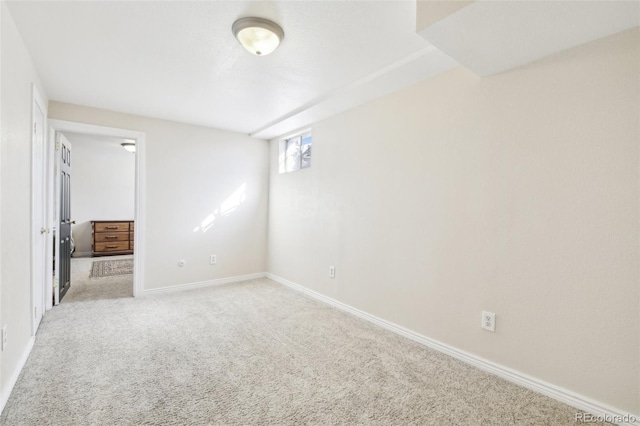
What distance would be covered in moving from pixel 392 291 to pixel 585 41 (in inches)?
87.0

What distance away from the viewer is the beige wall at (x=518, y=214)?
65.3 inches

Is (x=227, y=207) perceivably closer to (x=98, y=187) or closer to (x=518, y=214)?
(x=518, y=214)

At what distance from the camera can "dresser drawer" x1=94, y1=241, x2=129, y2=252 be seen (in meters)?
6.75

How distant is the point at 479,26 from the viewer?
1.60 metres

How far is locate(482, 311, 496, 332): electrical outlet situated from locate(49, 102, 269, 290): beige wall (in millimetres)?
3416

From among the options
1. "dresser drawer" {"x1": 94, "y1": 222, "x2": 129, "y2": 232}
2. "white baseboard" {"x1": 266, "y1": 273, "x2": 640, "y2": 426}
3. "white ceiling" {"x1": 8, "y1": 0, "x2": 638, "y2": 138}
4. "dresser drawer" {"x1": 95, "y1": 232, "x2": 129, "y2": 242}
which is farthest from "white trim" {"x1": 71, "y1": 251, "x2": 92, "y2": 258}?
"white baseboard" {"x1": 266, "y1": 273, "x2": 640, "y2": 426}

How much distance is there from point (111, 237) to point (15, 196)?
5639mm

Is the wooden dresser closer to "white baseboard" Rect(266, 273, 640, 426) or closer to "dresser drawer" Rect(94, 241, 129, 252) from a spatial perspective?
"dresser drawer" Rect(94, 241, 129, 252)

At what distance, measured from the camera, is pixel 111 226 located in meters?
6.88

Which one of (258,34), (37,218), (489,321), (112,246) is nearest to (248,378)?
(489,321)

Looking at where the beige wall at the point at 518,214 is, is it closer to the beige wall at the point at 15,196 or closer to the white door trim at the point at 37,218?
the beige wall at the point at 15,196

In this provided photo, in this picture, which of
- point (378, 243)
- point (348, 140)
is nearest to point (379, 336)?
point (378, 243)

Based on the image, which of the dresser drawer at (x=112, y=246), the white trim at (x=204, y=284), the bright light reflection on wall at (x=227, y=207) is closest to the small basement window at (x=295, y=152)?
the bright light reflection on wall at (x=227, y=207)

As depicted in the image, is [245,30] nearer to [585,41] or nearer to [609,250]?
[585,41]
